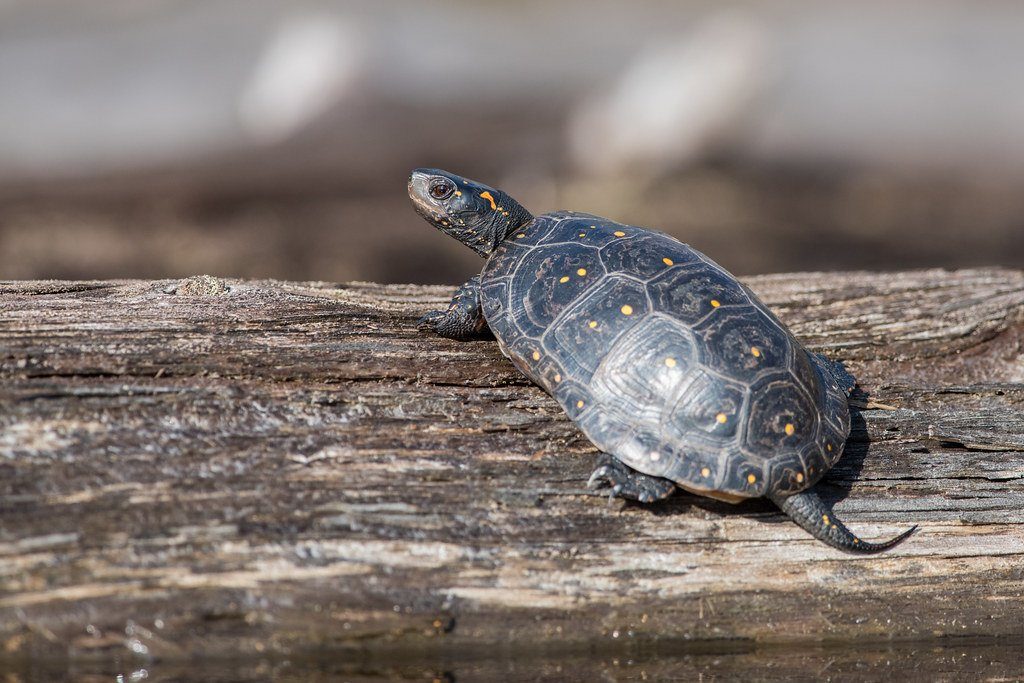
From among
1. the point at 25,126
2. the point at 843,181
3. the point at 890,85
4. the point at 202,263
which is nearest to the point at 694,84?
the point at 843,181

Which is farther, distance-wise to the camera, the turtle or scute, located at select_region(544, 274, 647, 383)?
scute, located at select_region(544, 274, 647, 383)

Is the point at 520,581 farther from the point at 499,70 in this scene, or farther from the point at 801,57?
the point at 801,57

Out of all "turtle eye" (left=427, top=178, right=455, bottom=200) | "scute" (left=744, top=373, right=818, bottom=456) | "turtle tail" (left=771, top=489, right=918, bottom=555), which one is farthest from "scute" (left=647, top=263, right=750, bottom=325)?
"turtle eye" (left=427, top=178, right=455, bottom=200)

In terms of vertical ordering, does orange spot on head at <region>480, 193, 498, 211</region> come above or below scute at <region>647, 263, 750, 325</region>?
above

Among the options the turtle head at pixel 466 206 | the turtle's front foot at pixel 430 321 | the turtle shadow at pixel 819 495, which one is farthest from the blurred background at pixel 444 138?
the turtle shadow at pixel 819 495

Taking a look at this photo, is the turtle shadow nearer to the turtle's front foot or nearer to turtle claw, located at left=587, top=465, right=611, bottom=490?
turtle claw, located at left=587, top=465, right=611, bottom=490

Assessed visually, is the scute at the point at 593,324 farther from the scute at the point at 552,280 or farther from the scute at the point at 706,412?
the scute at the point at 706,412
